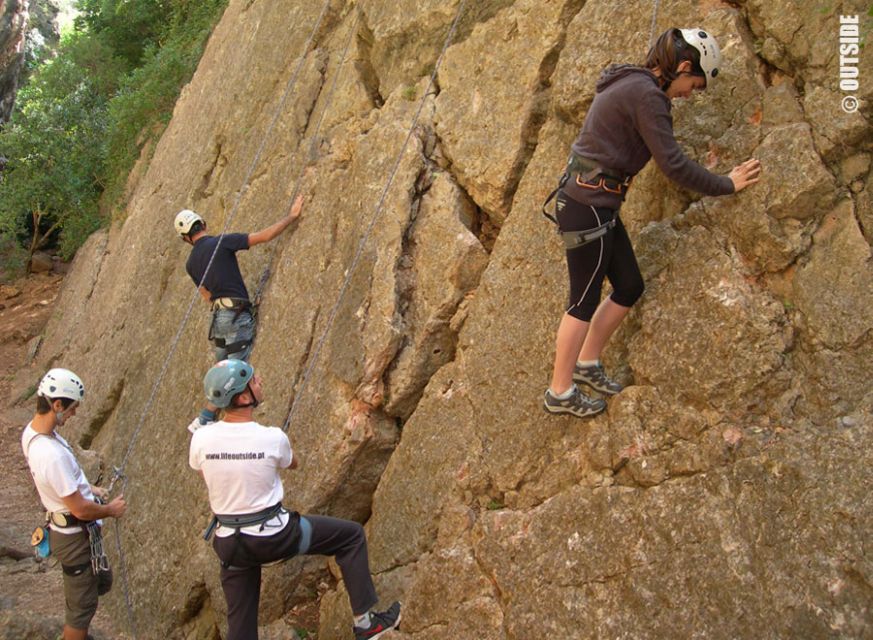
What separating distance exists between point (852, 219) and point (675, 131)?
4.06ft

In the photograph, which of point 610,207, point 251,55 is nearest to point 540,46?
point 610,207

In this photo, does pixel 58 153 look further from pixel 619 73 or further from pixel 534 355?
pixel 619 73

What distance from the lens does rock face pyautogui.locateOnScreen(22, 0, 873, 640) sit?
4336 mm

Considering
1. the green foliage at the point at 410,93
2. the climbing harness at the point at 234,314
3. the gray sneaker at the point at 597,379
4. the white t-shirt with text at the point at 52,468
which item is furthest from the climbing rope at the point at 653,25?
the white t-shirt with text at the point at 52,468

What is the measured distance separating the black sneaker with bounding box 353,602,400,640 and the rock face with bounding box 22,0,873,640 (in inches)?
4.3

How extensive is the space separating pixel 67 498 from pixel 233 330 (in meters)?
2.75

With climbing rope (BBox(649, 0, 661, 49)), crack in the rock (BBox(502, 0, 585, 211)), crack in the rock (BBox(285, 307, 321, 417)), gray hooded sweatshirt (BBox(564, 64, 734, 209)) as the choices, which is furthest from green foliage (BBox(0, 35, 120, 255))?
gray hooded sweatshirt (BBox(564, 64, 734, 209))

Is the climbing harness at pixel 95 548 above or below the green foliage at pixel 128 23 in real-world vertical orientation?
below

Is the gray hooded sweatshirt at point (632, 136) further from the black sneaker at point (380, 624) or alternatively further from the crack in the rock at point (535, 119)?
the black sneaker at point (380, 624)

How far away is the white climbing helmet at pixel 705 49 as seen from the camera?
4488 mm

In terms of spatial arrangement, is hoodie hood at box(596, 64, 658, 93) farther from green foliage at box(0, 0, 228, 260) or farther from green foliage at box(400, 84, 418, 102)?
green foliage at box(0, 0, 228, 260)

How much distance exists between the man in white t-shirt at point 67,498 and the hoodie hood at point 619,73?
426 cm

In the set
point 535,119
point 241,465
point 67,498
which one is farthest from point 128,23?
point 241,465

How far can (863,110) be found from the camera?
455cm
